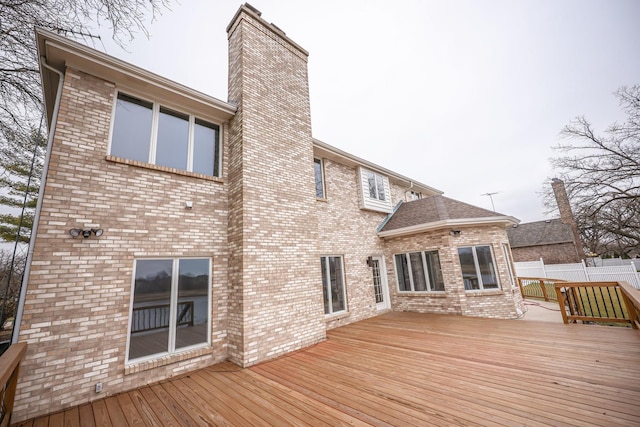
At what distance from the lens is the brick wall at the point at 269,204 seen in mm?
4727

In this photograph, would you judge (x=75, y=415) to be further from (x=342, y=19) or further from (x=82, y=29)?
(x=342, y=19)

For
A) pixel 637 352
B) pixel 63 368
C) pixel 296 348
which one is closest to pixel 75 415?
pixel 63 368

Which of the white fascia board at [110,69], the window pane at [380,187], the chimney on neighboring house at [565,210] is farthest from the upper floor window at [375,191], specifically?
the chimney on neighboring house at [565,210]

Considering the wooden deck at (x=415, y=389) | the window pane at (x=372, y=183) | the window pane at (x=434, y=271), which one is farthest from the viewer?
the window pane at (x=372, y=183)

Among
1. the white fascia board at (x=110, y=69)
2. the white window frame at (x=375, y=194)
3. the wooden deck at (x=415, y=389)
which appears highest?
the white fascia board at (x=110, y=69)

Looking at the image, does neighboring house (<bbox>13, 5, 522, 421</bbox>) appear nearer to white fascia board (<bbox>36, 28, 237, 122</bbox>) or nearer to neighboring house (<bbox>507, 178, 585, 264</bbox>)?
white fascia board (<bbox>36, 28, 237, 122</bbox>)

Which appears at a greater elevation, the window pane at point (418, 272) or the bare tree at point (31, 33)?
the bare tree at point (31, 33)

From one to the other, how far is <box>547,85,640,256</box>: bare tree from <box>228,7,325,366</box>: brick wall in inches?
631

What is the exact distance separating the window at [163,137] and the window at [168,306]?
211 centimetres

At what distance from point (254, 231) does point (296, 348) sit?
2.85m

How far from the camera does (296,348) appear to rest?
5.15 m

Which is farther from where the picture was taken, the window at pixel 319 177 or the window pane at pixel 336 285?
the window at pixel 319 177

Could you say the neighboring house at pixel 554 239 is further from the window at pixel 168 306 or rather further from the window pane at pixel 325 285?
the window at pixel 168 306

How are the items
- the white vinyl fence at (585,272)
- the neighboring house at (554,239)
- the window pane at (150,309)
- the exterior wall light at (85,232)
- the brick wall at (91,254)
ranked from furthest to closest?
the neighboring house at (554,239) < the white vinyl fence at (585,272) < the window pane at (150,309) < the exterior wall light at (85,232) < the brick wall at (91,254)
